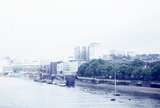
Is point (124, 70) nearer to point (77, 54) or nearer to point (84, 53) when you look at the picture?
point (77, 54)

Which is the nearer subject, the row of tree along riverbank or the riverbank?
the riverbank

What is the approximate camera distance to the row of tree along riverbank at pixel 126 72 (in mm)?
6938

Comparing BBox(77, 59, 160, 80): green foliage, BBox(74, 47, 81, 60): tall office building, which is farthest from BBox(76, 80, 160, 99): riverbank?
BBox(74, 47, 81, 60): tall office building

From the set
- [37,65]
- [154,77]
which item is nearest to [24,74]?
[37,65]

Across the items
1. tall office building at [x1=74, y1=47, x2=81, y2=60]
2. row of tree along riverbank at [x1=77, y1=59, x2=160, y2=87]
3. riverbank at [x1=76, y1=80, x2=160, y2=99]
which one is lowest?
riverbank at [x1=76, y1=80, x2=160, y2=99]

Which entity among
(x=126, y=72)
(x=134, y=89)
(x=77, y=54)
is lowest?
(x=134, y=89)

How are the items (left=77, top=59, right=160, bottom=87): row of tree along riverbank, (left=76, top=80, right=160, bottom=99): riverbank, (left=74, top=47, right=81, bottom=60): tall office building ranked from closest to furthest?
1. (left=76, top=80, right=160, bottom=99): riverbank
2. (left=77, top=59, right=160, bottom=87): row of tree along riverbank
3. (left=74, top=47, right=81, bottom=60): tall office building

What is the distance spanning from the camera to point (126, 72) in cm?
782

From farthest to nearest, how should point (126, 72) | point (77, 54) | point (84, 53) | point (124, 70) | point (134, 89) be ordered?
point (84, 53)
point (77, 54)
point (124, 70)
point (126, 72)
point (134, 89)

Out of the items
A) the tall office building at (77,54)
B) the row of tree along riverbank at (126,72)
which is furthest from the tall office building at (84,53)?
the row of tree along riverbank at (126,72)

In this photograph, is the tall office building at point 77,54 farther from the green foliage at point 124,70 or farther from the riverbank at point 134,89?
the riverbank at point 134,89

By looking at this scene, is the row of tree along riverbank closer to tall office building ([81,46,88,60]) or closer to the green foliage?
the green foliage

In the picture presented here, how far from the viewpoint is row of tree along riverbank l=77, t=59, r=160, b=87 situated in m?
6.94

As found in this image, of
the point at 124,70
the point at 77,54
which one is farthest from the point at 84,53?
the point at 124,70
